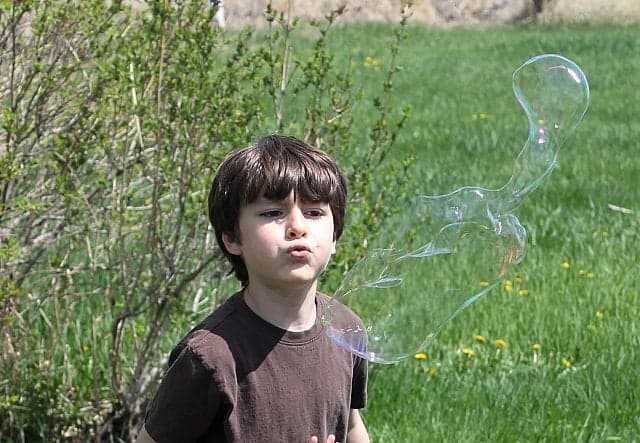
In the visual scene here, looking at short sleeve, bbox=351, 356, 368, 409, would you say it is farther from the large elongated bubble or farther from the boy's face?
the boy's face

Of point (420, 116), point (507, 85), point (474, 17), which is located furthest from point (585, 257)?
point (474, 17)

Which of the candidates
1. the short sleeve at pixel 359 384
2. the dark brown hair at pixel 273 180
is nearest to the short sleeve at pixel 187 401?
the dark brown hair at pixel 273 180

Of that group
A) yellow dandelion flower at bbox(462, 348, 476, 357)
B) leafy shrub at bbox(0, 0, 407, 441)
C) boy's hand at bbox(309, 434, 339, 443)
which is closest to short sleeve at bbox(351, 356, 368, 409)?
boy's hand at bbox(309, 434, 339, 443)

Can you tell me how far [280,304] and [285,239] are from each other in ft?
0.59

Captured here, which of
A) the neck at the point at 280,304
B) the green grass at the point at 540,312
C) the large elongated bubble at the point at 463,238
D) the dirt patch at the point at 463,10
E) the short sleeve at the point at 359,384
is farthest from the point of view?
the dirt patch at the point at 463,10

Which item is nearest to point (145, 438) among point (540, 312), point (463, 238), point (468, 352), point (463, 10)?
point (463, 238)

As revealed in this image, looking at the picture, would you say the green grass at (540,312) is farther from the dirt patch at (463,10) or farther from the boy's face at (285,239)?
the dirt patch at (463,10)

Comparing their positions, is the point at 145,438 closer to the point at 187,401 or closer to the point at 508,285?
the point at 187,401

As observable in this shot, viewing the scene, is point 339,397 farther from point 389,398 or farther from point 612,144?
point 612,144

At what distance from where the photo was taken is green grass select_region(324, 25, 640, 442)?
172 inches

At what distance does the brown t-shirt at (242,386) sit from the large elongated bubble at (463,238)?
35 cm

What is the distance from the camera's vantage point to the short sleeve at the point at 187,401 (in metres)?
2.46

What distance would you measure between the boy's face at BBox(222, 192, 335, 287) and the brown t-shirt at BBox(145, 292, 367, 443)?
116 millimetres

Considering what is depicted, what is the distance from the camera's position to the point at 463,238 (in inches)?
116
